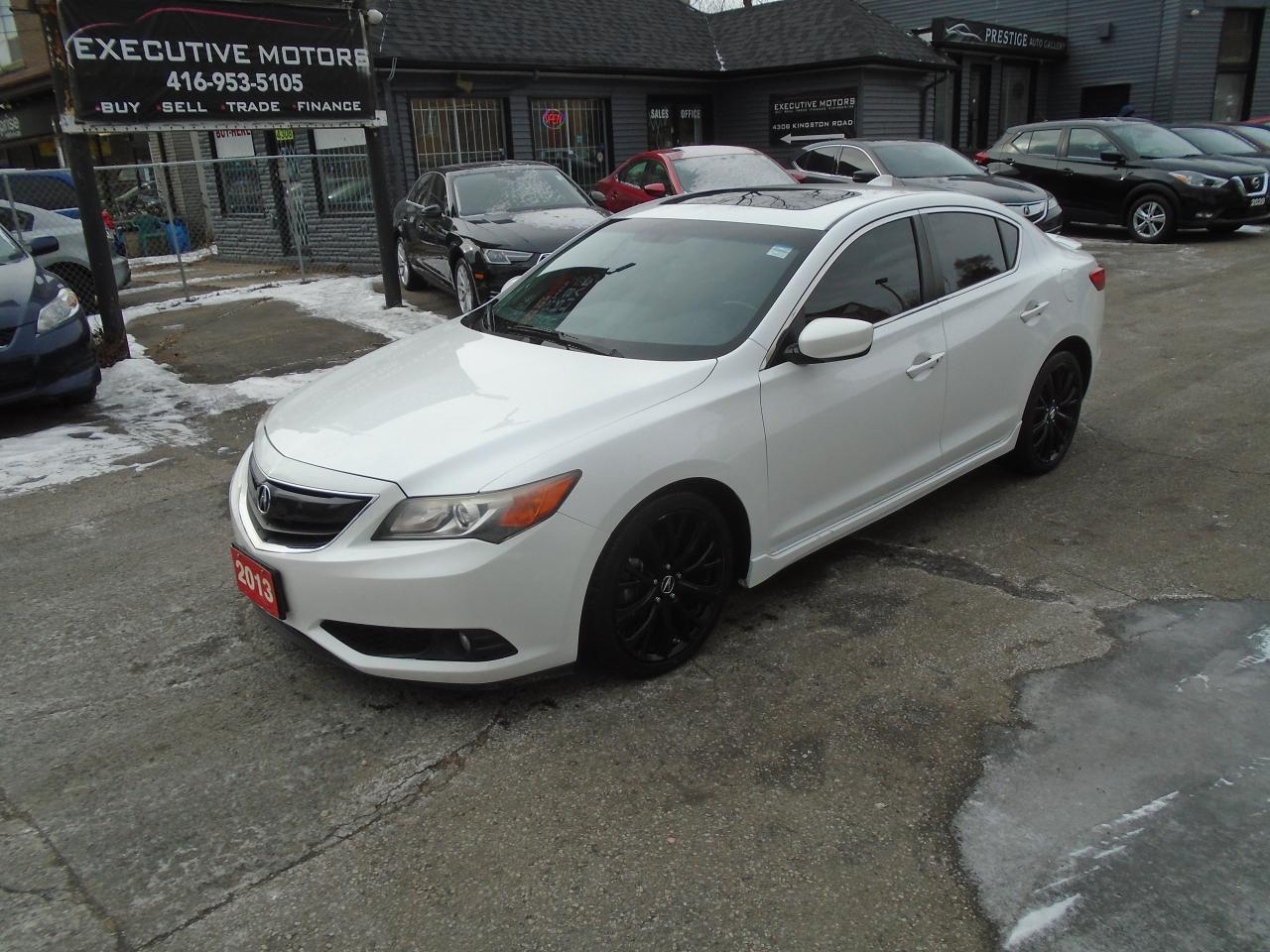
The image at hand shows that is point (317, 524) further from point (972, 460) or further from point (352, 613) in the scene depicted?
point (972, 460)

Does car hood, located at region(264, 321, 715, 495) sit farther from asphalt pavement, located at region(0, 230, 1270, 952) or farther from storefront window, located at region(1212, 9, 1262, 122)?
storefront window, located at region(1212, 9, 1262, 122)

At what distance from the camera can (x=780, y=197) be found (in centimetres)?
455

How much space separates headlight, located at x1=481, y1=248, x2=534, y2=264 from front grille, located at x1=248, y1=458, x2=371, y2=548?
602cm

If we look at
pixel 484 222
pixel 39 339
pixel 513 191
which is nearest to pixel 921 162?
pixel 513 191

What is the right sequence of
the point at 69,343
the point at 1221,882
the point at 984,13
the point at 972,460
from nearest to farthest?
1. the point at 1221,882
2. the point at 972,460
3. the point at 69,343
4. the point at 984,13

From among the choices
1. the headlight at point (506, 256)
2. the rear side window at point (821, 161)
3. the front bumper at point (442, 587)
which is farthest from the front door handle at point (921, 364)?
the rear side window at point (821, 161)

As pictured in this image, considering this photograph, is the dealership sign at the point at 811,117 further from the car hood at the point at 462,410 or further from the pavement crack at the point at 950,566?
the car hood at the point at 462,410

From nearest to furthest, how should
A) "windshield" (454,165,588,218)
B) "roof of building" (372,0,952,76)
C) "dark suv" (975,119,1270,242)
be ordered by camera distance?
1. "windshield" (454,165,588,218)
2. "dark suv" (975,119,1270,242)
3. "roof of building" (372,0,952,76)

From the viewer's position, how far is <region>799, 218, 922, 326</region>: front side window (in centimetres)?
395

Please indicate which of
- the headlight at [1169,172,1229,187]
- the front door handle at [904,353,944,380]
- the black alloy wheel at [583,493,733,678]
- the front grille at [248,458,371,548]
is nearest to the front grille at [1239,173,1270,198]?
the headlight at [1169,172,1229,187]

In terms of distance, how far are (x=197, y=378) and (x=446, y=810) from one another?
6.52 m

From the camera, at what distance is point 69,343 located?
23.0 feet

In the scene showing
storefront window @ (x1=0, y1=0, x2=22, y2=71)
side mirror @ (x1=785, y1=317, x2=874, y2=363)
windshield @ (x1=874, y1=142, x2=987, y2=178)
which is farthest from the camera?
storefront window @ (x1=0, y1=0, x2=22, y2=71)

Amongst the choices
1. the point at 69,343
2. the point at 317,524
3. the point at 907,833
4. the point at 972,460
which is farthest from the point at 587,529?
the point at 69,343
